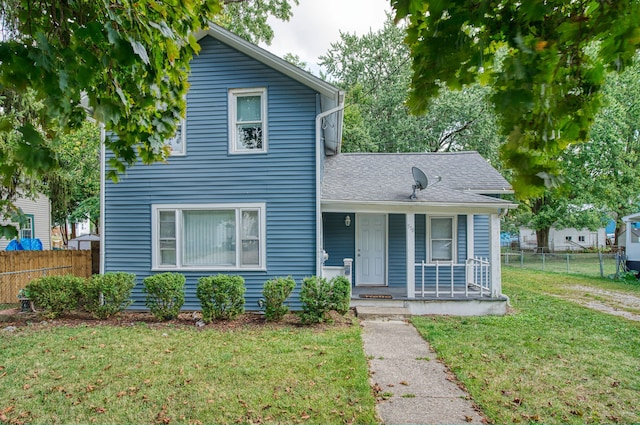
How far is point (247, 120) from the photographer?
833cm

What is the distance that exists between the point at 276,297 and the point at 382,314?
2287mm

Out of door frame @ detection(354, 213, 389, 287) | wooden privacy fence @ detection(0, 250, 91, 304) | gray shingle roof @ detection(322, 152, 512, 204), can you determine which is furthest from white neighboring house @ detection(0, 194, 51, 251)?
door frame @ detection(354, 213, 389, 287)

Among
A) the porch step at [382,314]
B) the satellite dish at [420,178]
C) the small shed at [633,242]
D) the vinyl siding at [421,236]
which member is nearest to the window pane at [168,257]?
the porch step at [382,314]

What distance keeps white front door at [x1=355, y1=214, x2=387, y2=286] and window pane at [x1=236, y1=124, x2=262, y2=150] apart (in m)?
3.55

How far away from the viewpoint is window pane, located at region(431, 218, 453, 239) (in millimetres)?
9984

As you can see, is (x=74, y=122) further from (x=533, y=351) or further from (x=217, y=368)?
(x=533, y=351)

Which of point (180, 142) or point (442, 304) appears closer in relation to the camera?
point (442, 304)

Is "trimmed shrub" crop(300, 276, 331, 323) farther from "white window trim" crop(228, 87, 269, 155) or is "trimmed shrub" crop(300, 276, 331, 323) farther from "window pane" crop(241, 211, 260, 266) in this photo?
"white window trim" crop(228, 87, 269, 155)

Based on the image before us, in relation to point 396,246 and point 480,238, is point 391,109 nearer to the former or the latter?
point 480,238

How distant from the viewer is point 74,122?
3.23m

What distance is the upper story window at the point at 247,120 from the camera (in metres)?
8.22

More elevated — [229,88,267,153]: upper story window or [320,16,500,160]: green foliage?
[320,16,500,160]: green foliage

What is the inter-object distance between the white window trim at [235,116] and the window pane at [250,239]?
1.39 meters

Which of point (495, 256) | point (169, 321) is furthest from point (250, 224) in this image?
point (495, 256)
